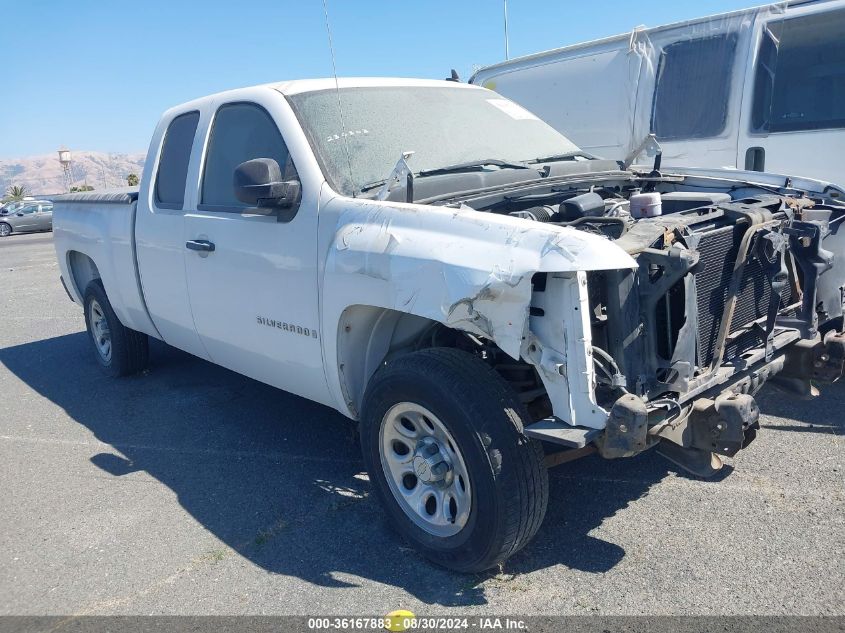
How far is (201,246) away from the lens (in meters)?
4.34

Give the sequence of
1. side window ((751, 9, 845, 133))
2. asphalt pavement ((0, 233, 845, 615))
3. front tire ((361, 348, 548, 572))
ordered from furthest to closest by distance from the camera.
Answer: side window ((751, 9, 845, 133)), asphalt pavement ((0, 233, 845, 615)), front tire ((361, 348, 548, 572))

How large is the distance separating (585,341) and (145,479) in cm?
295

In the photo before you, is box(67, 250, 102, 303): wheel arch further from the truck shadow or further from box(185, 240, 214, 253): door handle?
box(185, 240, 214, 253): door handle

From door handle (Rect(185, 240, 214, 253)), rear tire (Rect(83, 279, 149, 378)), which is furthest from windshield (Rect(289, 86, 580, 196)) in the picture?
rear tire (Rect(83, 279, 149, 378))

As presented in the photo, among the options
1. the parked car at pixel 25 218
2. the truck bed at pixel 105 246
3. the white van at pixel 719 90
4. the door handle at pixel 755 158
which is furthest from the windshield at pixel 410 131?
the parked car at pixel 25 218

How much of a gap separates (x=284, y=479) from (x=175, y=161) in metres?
2.31

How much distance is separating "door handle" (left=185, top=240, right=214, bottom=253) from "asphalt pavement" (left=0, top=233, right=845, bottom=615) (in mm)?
1294

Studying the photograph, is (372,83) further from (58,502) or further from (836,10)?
(836,10)

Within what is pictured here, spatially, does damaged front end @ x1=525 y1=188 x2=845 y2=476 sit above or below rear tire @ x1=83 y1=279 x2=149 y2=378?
above

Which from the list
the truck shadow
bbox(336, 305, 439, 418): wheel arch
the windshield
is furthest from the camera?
the windshield

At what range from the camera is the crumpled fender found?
8.89 feet

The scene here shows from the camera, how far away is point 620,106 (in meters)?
7.22

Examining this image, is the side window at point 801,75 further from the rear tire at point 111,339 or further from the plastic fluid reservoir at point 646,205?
the rear tire at point 111,339

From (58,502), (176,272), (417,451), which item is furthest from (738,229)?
(58,502)
